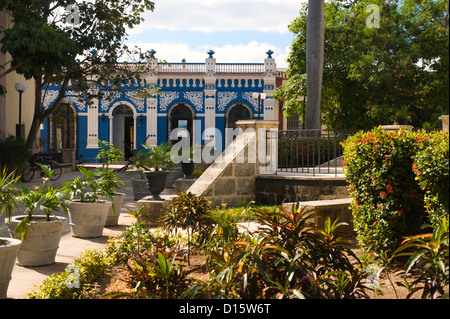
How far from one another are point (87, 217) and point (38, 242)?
5.27 feet

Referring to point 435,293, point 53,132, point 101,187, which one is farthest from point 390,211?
point 53,132

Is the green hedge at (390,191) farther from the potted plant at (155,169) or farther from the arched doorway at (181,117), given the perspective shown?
the arched doorway at (181,117)

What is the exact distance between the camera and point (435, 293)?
10.00 ft

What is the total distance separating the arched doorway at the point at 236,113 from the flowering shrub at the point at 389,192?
82.2 feet

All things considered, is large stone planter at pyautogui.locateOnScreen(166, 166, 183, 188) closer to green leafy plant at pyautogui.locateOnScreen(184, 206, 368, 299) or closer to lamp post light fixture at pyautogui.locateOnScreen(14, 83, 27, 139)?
lamp post light fixture at pyautogui.locateOnScreen(14, 83, 27, 139)

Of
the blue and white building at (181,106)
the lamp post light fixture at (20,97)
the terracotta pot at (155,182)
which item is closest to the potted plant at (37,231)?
the terracotta pot at (155,182)

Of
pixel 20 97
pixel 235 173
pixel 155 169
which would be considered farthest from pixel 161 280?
pixel 20 97

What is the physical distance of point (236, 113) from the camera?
1194 inches

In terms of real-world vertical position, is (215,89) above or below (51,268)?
above

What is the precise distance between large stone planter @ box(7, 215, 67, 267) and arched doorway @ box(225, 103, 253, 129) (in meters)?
25.1

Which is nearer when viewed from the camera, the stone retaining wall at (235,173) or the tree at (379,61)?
the stone retaining wall at (235,173)

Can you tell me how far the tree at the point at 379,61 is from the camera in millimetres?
19219
